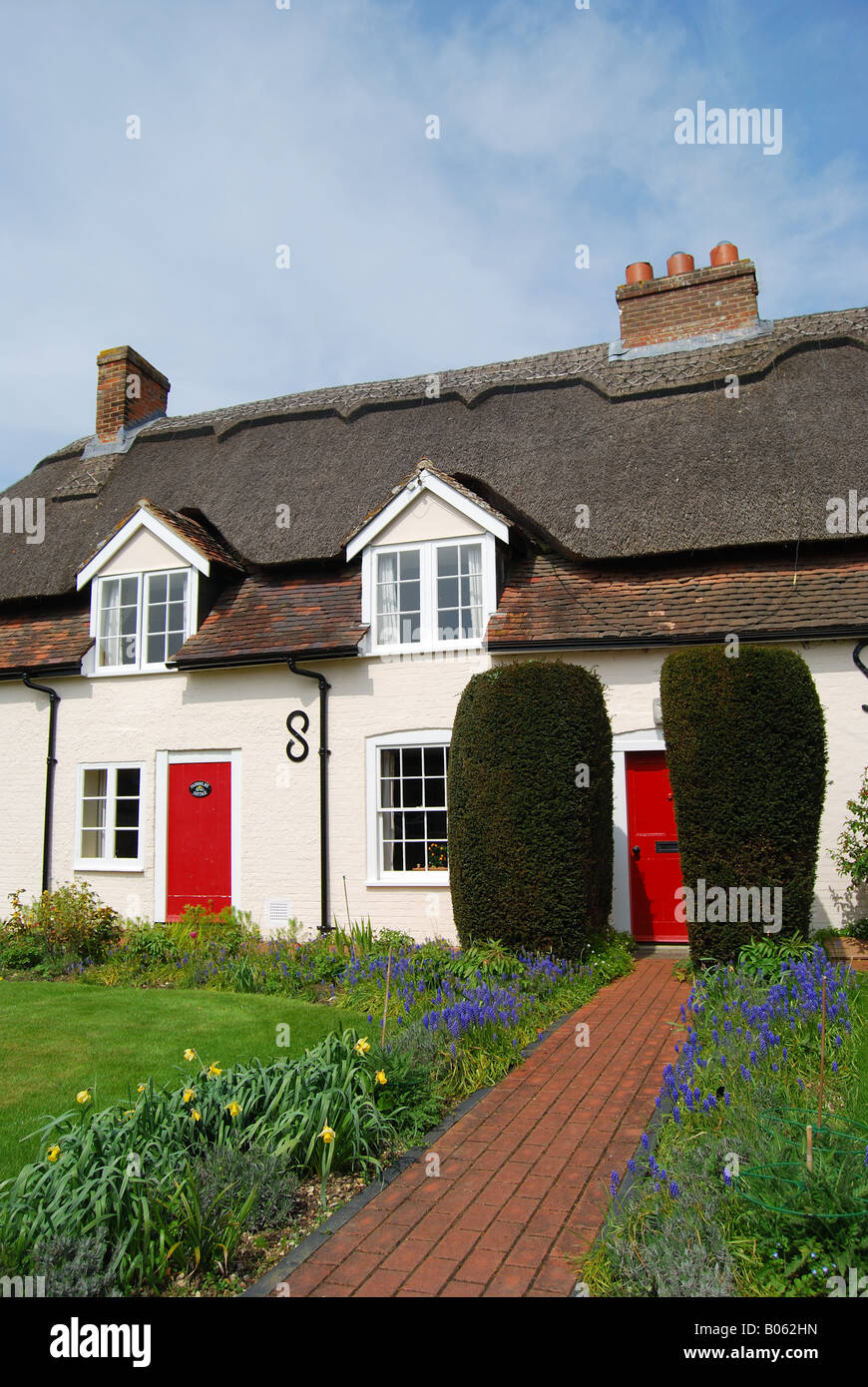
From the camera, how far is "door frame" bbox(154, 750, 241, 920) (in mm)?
12672

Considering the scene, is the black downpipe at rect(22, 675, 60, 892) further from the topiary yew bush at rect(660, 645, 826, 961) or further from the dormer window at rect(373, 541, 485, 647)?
the topiary yew bush at rect(660, 645, 826, 961)

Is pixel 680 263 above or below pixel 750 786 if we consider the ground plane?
above

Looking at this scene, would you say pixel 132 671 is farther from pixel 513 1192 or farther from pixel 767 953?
pixel 513 1192

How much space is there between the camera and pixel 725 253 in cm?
1559

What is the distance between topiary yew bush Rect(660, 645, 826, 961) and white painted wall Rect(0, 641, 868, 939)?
184cm

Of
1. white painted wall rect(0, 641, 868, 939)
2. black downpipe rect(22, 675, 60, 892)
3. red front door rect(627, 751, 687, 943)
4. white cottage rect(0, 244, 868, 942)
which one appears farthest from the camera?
black downpipe rect(22, 675, 60, 892)

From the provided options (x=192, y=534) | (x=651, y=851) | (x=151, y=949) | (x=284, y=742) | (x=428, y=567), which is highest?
(x=192, y=534)

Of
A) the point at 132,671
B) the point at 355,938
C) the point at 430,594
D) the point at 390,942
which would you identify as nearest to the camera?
the point at 390,942

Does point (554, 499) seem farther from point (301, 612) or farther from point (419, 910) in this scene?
point (419, 910)

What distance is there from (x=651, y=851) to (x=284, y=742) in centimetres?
524

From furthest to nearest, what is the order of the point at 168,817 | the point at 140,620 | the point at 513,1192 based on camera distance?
the point at 140,620 < the point at 168,817 < the point at 513,1192

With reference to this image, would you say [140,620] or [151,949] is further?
[140,620]

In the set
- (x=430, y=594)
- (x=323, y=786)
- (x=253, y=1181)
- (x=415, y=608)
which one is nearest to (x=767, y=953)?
(x=253, y=1181)

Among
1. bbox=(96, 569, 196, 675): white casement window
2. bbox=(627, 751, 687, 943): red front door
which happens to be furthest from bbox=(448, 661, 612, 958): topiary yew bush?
bbox=(96, 569, 196, 675): white casement window
